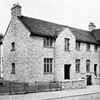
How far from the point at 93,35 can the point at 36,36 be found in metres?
16.6

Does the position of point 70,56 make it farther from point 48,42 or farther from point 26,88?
point 26,88

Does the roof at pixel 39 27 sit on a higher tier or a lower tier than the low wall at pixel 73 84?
higher

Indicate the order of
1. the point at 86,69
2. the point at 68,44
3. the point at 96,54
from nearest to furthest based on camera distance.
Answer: the point at 68,44 < the point at 86,69 < the point at 96,54

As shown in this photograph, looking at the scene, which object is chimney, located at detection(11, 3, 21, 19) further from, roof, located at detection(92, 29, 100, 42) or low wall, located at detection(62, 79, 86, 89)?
roof, located at detection(92, 29, 100, 42)

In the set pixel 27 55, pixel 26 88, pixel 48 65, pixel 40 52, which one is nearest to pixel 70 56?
pixel 48 65

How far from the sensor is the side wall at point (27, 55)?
21.9 metres

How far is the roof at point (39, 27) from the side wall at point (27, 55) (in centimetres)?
60

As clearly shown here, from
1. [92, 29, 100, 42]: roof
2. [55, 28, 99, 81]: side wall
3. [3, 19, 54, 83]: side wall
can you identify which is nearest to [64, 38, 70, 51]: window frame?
[55, 28, 99, 81]: side wall

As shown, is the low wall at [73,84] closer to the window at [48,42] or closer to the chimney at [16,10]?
the window at [48,42]

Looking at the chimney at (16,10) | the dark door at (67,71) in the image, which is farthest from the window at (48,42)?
the chimney at (16,10)

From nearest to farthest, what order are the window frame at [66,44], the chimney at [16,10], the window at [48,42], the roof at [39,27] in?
the roof at [39,27], the window at [48,42], the chimney at [16,10], the window frame at [66,44]

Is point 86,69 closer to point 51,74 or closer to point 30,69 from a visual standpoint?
point 51,74

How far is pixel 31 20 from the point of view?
25.4m

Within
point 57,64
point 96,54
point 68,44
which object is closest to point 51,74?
point 57,64
